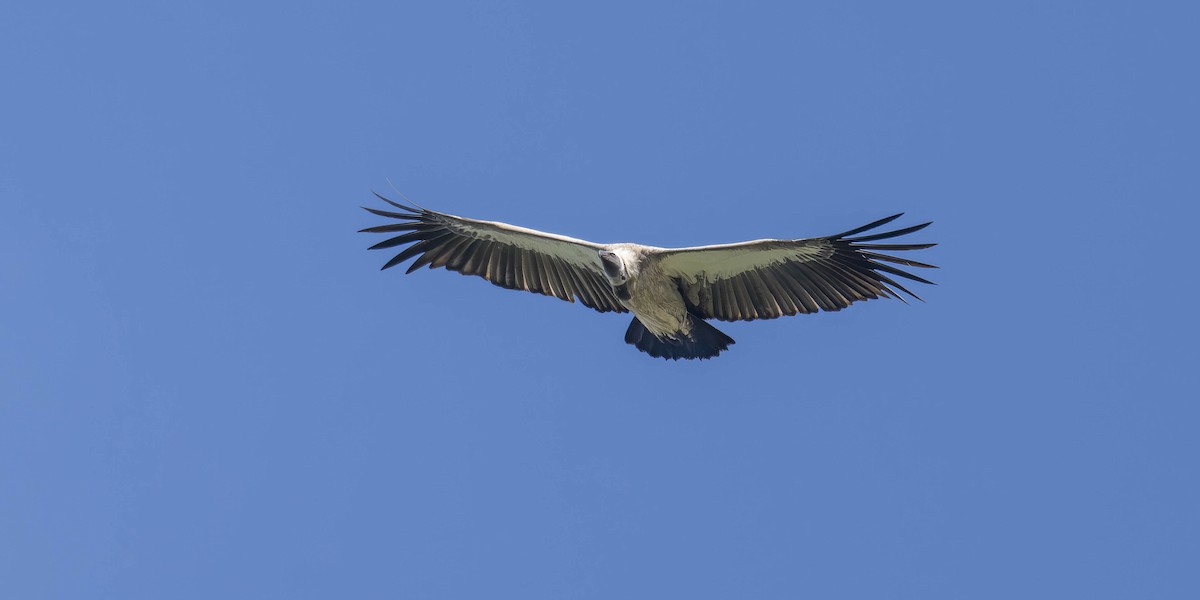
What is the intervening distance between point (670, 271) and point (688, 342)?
0.78 m

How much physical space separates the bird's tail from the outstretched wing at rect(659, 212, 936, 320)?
238 millimetres

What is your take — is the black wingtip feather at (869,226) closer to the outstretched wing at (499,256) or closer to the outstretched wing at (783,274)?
the outstretched wing at (783,274)

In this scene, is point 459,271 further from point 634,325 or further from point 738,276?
point 738,276

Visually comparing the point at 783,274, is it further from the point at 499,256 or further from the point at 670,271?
the point at 499,256

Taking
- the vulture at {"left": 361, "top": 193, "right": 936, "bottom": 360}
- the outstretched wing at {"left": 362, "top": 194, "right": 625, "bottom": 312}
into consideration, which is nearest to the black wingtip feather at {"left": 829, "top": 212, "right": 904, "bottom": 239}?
the vulture at {"left": 361, "top": 193, "right": 936, "bottom": 360}

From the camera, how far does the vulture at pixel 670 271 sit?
47.2 feet

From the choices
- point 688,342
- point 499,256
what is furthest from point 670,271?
point 499,256

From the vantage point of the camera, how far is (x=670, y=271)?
1509 centimetres

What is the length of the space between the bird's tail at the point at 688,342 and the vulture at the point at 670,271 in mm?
10

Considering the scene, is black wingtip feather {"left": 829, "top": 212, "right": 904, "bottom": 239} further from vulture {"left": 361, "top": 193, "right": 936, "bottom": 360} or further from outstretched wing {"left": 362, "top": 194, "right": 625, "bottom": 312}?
outstretched wing {"left": 362, "top": 194, "right": 625, "bottom": 312}

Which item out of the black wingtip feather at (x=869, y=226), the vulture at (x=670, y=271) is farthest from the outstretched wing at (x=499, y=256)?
the black wingtip feather at (x=869, y=226)

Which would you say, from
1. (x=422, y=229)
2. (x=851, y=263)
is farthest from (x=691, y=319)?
(x=422, y=229)

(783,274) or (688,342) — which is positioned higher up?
(783,274)

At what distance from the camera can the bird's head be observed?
1456 centimetres
